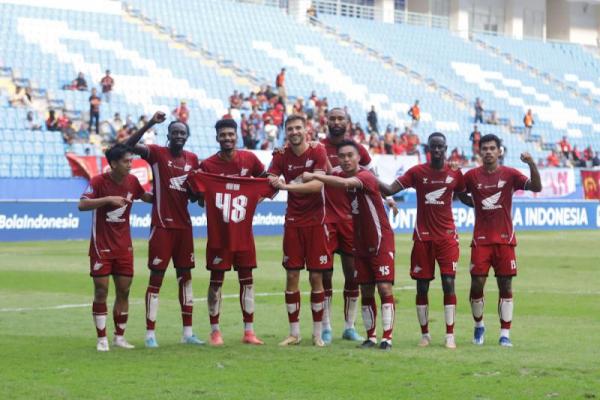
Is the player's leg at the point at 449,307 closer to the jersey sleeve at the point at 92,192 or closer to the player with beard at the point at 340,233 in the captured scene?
the player with beard at the point at 340,233

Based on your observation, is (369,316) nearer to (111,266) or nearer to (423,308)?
(423,308)

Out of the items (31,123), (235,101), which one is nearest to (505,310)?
(31,123)

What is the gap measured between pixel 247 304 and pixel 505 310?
2.75 metres

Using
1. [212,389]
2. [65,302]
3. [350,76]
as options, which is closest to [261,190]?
[212,389]

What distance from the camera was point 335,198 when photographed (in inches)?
524

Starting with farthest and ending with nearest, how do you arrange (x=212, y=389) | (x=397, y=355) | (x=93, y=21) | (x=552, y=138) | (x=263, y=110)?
(x=552, y=138), (x=93, y=21), (x=263, y=110), (x=397, y=355), (x=212, y=389)

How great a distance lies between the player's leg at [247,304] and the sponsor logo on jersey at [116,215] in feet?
4.64

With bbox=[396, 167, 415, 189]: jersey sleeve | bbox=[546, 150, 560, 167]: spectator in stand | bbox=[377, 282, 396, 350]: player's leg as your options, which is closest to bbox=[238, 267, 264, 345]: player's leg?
bbox=[377, 282, 396, 350]: player's leg

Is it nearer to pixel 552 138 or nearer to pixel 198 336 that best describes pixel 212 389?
pixel 198 336

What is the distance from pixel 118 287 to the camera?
12.5 meters

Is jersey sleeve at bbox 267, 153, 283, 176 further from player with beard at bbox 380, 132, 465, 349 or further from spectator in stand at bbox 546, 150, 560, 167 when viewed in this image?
spectator in stand at bbox 546, 150, 560, 167

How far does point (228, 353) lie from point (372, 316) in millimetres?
1686

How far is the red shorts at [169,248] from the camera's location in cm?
1268

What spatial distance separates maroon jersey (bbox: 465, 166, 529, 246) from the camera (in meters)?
12.8
